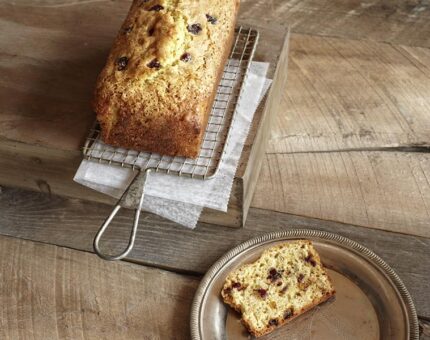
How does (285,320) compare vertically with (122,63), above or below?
below

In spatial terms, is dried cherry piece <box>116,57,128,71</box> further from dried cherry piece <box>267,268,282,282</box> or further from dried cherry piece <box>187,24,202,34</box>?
dried cherry piece <box>267,268,282,282</box>

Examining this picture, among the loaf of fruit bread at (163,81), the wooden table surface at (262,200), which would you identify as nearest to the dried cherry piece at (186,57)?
the loaf of fruit bread at (163,81)

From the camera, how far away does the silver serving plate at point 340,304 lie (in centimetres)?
159

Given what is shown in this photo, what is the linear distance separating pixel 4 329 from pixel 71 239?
11.8 inches

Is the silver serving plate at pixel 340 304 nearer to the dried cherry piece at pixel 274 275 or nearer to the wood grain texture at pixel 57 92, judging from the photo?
the dried cherry piece at pixel 274 275

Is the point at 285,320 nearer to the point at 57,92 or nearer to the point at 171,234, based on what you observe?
the point at 171,234

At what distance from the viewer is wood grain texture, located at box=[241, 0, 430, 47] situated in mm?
2275

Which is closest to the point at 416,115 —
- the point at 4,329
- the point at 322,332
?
the point at 322,332

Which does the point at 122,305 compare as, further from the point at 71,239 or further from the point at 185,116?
the point at 185,116

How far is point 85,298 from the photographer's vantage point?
174cm

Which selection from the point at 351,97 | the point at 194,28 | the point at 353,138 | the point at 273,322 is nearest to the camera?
the point at 273,322

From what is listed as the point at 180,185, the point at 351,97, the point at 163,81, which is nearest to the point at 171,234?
the point at 180,185

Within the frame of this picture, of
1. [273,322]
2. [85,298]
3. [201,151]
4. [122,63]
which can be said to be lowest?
[85,298]

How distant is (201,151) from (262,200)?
0.94 ft
